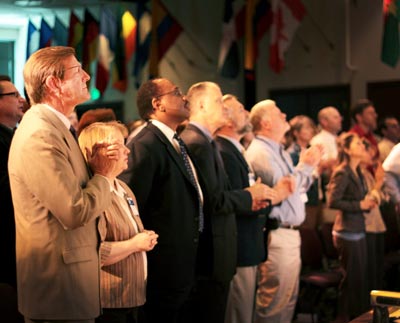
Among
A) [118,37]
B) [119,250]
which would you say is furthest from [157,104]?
[118,37]

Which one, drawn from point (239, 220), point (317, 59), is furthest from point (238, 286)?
point (317, 59)

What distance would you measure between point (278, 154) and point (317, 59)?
6.81 meters

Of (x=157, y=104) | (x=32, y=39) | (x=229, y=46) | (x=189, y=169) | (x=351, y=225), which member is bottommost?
(x=351, y=225)

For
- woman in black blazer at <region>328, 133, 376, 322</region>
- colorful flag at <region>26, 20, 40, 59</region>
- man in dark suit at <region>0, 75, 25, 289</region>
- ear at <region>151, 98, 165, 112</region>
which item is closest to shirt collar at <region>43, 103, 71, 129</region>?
man in dark suit at <region>0, 75, 25, 289</region>

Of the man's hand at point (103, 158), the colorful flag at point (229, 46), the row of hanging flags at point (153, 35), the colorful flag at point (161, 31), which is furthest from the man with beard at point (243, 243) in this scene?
the colorful flag at point (229, 46)

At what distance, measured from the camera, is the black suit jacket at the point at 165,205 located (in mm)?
4367

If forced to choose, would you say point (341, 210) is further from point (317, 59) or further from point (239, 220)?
point (317, 59)

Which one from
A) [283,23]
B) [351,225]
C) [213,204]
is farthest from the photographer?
[283,23]

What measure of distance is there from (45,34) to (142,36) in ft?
5.27

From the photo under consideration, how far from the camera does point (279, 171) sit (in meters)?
5.95

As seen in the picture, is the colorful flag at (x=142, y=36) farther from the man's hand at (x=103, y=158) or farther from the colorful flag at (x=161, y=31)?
the man's hand at (x=103, y=158)

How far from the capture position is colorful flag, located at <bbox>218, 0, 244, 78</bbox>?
41.4 ft

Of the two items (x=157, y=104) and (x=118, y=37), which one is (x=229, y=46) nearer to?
(x=118, y=37)

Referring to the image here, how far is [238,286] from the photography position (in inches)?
213
